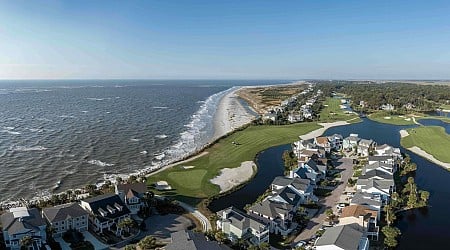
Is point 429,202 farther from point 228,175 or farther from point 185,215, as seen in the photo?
point 185,215

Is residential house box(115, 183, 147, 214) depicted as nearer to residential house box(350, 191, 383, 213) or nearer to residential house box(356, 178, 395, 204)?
residential house box(350, 191, 383, 213)

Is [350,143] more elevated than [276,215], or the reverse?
[350,143]

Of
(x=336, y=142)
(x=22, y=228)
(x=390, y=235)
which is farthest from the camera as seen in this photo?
(x=336, y=142)

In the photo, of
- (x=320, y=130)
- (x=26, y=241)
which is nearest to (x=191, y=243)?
(x=26, y=241)

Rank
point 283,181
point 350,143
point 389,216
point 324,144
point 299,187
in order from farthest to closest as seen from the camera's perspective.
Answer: point 350,143 → point 324,144 → point 283,181 → point 299,187 → point 389,216

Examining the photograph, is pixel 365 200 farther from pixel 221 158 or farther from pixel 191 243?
pixel 221 158

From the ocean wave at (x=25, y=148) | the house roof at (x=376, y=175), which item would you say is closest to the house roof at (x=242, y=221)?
the house roof at (x=376, y=175)
